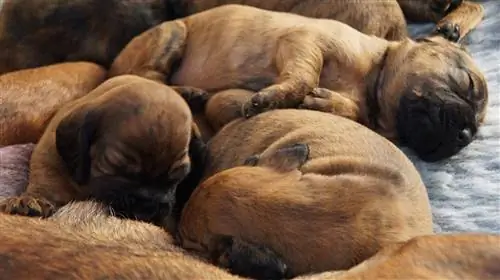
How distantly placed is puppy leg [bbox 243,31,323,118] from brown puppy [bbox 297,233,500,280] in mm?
995

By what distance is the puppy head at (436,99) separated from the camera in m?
2.90

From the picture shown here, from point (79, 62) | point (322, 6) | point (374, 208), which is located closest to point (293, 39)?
point (322, 6)

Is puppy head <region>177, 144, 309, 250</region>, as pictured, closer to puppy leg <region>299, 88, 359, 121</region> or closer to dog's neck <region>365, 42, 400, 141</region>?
puppy leg <region>299, 88, 359, 121</region>

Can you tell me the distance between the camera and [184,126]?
2.47m

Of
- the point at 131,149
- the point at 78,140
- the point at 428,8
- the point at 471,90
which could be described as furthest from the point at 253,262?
the point at 428,8

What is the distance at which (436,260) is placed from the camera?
1.73 m

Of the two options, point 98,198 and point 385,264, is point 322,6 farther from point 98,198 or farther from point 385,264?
point 385,264

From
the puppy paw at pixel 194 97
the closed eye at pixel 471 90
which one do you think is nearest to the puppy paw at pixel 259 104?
the puppy paw at pixel 194 97

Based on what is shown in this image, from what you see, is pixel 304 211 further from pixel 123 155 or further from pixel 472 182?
pixel 472 182

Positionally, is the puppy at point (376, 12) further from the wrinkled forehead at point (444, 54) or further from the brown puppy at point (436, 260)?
the brown puppy at point (436, 260)

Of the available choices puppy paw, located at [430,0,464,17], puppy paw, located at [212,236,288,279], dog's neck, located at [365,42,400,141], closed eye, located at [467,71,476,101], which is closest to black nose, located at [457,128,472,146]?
closed eye, located at [467,71,476,101]

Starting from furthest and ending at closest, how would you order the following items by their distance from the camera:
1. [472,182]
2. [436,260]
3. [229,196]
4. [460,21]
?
[460,21], [472,182], [229,196], [436,260]

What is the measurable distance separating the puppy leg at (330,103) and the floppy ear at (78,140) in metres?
0.73

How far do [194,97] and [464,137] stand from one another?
0.94 metres
